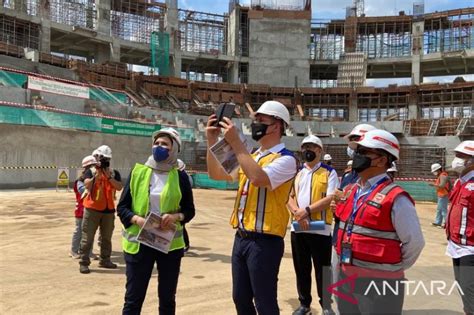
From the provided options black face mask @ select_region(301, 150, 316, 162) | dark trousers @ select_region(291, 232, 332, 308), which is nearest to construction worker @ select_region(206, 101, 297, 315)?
dark trousers @ select_region(291, 232, 332, 308)

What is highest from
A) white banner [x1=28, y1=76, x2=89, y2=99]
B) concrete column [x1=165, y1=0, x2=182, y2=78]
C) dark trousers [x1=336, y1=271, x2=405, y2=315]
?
concrete column [x1=165, y1=0, x2=182, y2=78]

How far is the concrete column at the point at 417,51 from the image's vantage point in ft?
151

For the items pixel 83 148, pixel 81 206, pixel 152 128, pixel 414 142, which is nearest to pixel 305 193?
pixel 81 206

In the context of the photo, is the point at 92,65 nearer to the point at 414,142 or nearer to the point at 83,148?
the point at 83,148

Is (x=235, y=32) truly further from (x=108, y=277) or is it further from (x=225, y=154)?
(x=225, y=154)

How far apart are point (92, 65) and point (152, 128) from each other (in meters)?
13.3

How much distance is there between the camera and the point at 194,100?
4138 cm

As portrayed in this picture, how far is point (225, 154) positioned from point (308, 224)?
5.76 ft

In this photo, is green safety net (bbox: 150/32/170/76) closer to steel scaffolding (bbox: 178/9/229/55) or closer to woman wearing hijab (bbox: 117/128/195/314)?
steel scaffolding (bbox: 178/9/229/55)

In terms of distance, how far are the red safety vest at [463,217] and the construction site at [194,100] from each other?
1359 millimetres

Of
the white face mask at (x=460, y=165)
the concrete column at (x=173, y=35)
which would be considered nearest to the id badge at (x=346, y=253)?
the white face mask at (x=460, y=165)

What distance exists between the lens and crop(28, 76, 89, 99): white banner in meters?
24.5

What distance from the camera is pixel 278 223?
299cm

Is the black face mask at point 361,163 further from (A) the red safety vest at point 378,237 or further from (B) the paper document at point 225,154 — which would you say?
(B) the paper document at point 225,154
